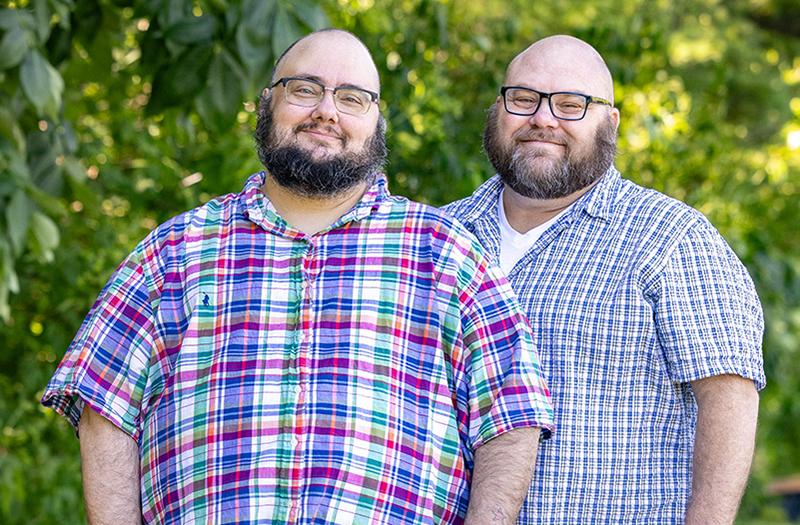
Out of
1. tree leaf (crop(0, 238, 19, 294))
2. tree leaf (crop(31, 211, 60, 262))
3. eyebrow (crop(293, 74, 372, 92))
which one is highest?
eyebrow (crop(293, 74, 372, 92))

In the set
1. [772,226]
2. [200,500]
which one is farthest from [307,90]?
[772,226]

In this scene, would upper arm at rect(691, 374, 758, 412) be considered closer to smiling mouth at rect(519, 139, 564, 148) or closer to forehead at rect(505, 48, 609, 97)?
smiling mouth at rect(519, 139, 564, 148)

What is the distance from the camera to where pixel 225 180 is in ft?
15.7

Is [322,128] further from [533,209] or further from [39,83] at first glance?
[39,83]

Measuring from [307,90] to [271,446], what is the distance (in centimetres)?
76

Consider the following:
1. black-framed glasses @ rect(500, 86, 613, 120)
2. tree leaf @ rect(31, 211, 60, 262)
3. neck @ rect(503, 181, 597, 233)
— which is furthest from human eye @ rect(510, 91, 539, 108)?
tree leaf @ rect(31, 211, 60, 262)

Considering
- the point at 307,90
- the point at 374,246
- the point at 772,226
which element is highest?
the point at 772,226

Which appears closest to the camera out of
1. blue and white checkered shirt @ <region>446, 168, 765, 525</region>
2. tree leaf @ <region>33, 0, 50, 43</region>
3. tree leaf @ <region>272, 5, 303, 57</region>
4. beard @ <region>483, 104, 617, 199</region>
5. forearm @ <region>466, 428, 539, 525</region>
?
forearm @ <region>466, 428, 539, 525</region>

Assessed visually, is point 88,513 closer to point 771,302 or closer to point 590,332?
point 590,332

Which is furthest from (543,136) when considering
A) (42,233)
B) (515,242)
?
(42,233)

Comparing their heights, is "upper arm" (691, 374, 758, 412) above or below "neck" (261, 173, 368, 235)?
below

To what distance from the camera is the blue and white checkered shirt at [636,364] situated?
9.14 ft

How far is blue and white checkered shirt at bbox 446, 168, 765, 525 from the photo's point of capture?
2.79 m

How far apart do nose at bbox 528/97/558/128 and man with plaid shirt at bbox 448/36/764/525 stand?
247 mm
